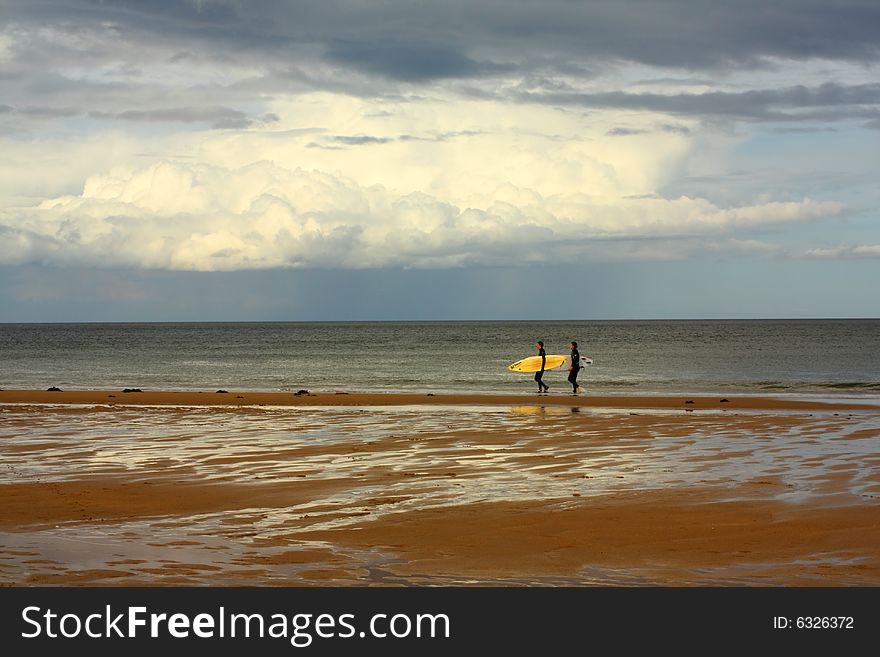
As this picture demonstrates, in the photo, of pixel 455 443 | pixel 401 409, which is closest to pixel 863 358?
pixel 401 409

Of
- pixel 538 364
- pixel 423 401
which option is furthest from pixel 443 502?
pixel 538 364

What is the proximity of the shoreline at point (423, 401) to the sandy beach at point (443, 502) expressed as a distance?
5.90 meters

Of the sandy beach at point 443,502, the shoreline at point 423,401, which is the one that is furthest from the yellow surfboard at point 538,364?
the sandy beach at point 443,502

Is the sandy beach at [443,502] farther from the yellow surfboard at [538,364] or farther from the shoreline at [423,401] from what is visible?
the yellow surfboard at [538,364]

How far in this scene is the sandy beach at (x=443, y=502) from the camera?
10.2 meters

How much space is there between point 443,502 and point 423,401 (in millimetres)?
21683

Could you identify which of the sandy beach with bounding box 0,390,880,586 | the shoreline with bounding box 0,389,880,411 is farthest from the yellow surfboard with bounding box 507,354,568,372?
the sandy beach with bounding box 0,390,880,586

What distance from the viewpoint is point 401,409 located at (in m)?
32.4

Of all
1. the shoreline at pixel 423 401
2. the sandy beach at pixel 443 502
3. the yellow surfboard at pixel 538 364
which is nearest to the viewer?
the sandy beach at pixel 443 502

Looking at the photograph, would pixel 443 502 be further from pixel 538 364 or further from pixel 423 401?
pixel 538 364

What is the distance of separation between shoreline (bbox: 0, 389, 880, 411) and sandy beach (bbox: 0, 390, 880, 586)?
5902 millimetres

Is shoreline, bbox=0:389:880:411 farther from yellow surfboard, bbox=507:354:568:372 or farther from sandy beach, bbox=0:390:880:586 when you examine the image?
yellow surfboard, bbox=507:354:568:372

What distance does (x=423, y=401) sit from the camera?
3578 centimetres

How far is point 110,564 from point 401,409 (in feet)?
73.1
